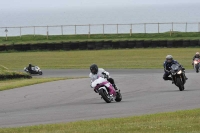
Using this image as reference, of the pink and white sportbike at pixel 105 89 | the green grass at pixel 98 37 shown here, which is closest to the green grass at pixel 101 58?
the green grass at pixel 98 37

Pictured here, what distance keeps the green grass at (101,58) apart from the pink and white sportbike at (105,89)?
22321mm

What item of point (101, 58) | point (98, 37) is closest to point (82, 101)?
point (101, 58)

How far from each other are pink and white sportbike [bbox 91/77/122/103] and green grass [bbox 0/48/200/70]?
22321mm

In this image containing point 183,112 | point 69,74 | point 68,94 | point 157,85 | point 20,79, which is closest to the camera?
point 183,112

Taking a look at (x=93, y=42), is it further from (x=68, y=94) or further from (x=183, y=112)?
(x=183, y=112)

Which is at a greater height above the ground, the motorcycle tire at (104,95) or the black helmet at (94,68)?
the black helmet at (94,68)

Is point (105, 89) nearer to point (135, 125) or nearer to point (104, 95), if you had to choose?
point (104, 95)

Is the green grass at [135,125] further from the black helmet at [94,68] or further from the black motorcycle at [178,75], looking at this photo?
the black motorcycle at [178,75]

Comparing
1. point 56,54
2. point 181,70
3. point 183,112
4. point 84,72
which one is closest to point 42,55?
point 56,54

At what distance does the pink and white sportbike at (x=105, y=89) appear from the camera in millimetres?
18047

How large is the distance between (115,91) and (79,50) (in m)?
35.7

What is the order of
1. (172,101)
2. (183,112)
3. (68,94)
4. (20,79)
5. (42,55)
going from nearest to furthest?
(183,112) → (172,101) → (68,94) → (20,79) → (42,55)

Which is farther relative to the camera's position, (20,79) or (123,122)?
(20,79)

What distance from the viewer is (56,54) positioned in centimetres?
5253
